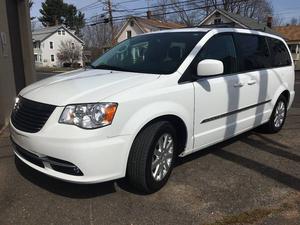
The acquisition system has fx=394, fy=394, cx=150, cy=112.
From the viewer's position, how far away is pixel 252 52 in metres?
5.82

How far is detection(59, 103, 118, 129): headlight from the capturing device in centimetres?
364

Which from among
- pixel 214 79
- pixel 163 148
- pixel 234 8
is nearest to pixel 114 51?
pixel 214 79

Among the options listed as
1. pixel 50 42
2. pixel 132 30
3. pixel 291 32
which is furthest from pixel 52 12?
pixel 291 32

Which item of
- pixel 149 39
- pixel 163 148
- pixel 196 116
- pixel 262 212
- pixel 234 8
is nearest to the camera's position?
pixel 262 212

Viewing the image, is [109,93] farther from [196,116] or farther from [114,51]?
[114,51]

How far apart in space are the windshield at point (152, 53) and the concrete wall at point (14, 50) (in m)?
2.92

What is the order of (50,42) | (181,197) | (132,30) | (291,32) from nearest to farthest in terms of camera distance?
1. (181,197)
2. (291,32)
3. (132,30)
4. (50,42)

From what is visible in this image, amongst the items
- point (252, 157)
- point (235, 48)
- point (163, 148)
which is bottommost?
point (252, 157)

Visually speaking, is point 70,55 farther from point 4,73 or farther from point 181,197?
point 181,197

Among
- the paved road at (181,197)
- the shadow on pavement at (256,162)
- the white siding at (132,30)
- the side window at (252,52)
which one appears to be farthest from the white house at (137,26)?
the paved road at (181,197)

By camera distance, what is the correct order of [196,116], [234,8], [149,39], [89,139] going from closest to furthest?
[89,139]
[196,116]
[149,39]
[234,8]

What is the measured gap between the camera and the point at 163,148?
14.1 ft

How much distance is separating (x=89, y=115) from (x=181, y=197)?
1352 mm

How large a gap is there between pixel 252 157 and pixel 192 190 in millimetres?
1560
